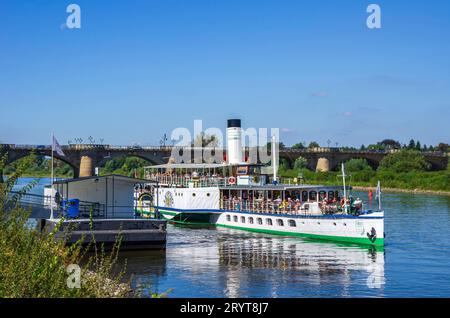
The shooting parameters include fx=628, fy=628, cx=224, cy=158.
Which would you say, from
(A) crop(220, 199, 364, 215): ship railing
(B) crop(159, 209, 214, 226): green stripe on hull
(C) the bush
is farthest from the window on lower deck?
(C) the bush

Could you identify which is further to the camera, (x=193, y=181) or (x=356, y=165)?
(x=356, y=165)

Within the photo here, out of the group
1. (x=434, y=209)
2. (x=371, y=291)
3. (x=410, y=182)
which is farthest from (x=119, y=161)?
(x=371, y=291)

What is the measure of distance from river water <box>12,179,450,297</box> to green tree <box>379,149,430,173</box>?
238 feet

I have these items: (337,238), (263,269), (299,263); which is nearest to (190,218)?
(337,238)

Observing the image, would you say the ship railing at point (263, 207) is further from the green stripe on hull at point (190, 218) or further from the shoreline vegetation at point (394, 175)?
the shoreline vegetation at point (394, 175)

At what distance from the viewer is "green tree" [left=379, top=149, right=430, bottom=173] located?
115 metres

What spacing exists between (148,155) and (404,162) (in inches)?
1860

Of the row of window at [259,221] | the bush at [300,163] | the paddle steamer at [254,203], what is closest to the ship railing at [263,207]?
the paddle steamer at [254,203]

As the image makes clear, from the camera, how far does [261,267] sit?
29922mm

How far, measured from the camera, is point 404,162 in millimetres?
116000

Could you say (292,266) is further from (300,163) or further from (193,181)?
(300,163)

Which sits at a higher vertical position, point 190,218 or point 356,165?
point 356,165

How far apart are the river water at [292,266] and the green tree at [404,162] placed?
2854 inches
